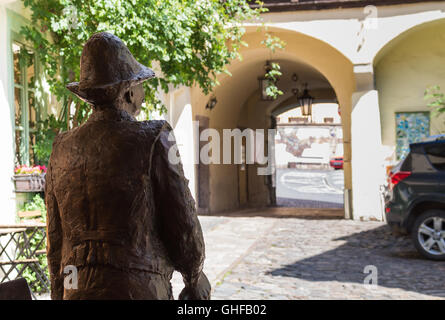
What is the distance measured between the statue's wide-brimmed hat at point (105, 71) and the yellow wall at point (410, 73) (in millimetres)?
11102

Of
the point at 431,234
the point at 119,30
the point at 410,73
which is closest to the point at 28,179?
the point at 119,30

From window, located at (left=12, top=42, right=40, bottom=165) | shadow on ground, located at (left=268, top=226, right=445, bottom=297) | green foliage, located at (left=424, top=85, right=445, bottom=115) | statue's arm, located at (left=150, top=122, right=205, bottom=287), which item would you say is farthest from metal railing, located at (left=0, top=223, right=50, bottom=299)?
green foliage, located at (left=424, top=85, right=445, bottom=115)

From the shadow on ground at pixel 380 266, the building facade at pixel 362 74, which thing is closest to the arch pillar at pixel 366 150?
the building facade at pixel 362 74

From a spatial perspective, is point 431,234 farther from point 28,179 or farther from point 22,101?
point 22,101

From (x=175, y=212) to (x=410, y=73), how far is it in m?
11.7

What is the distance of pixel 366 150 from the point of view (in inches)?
482

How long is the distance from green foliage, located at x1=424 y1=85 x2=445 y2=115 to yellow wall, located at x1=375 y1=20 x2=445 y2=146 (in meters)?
0.18

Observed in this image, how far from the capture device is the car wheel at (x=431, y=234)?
7.77 m

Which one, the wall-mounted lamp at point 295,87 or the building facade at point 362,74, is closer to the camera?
the building facade at point 362,74

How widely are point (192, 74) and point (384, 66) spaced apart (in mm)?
6566

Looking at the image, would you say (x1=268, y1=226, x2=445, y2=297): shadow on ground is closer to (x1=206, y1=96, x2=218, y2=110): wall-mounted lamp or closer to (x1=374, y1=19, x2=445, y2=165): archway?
(x1=374, y1=19, x2=445, y2=165): archway

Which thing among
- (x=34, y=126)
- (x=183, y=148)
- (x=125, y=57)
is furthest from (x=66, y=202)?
(x=183, y=148)

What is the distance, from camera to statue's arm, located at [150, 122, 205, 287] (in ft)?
6.46

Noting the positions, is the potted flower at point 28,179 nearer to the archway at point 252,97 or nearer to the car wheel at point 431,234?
the car wheel at point 431,234
